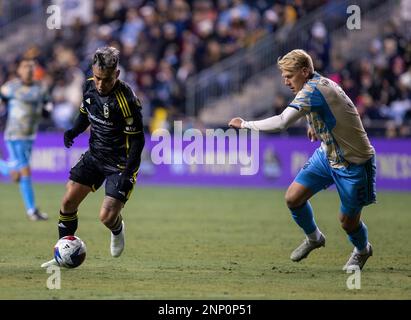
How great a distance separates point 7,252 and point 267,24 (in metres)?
15.3

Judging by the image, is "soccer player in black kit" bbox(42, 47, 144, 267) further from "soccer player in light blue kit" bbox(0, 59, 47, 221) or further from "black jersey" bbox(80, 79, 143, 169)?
"soccer player in light blue kit" bbox(0, 59, 47, 221)

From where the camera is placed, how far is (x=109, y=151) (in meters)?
10.2

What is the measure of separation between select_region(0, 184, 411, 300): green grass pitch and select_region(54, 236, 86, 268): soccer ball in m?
0.14

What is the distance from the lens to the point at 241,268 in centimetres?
1042

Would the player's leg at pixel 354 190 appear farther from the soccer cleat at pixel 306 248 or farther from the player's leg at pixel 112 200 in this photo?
the player's leg at pixel 112 200

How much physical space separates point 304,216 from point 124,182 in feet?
6.91

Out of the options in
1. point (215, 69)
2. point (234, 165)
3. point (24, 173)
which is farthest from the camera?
point (215, 69)

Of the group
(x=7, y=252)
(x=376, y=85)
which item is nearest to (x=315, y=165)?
(x=7, y=252)

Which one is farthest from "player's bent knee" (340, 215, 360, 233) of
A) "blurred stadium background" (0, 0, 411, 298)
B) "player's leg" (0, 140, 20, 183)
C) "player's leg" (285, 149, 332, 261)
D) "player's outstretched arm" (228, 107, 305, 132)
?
"blurred stadium background" (0, 0, 411, 298)

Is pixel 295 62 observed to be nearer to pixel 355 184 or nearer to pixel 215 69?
pixel 355 184

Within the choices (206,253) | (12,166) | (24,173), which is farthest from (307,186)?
(12,166)

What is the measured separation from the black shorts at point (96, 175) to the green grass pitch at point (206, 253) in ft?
2.81

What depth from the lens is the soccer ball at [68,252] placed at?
991cm
